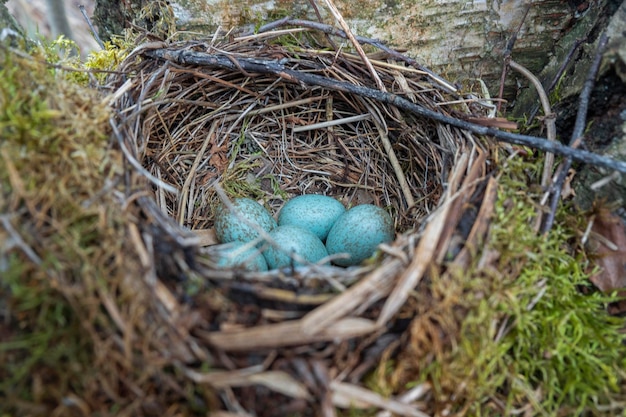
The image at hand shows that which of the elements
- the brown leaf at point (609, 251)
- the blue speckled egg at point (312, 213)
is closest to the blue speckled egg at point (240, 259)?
the blue speckled egg at point (312, 213)

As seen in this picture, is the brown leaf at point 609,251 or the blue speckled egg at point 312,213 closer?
the brown leaf at point 609,251

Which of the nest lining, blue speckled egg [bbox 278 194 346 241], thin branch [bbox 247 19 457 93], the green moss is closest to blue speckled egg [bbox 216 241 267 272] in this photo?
blue speckled egg [bbox 278 194 346 241]

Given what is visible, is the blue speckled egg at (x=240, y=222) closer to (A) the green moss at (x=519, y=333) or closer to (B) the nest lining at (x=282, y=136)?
(B) the nest lining at (x=282, y=136)

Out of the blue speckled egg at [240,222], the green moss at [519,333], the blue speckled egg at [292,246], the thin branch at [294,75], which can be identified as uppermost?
the thin branch at [294,75]

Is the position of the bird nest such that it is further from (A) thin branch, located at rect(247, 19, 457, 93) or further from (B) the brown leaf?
(B) the brown leaf

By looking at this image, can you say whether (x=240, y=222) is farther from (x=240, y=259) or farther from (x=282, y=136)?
(x=282, y=136)

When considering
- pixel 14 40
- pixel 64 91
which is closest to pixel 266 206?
pixel 64 91

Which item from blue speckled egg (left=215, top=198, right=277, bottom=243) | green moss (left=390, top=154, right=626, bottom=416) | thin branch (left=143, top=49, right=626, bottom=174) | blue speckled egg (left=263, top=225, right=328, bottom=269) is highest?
thin branch (left=143, top=49, right=626, bottom=174)

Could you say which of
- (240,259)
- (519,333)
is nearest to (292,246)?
(240,259)
